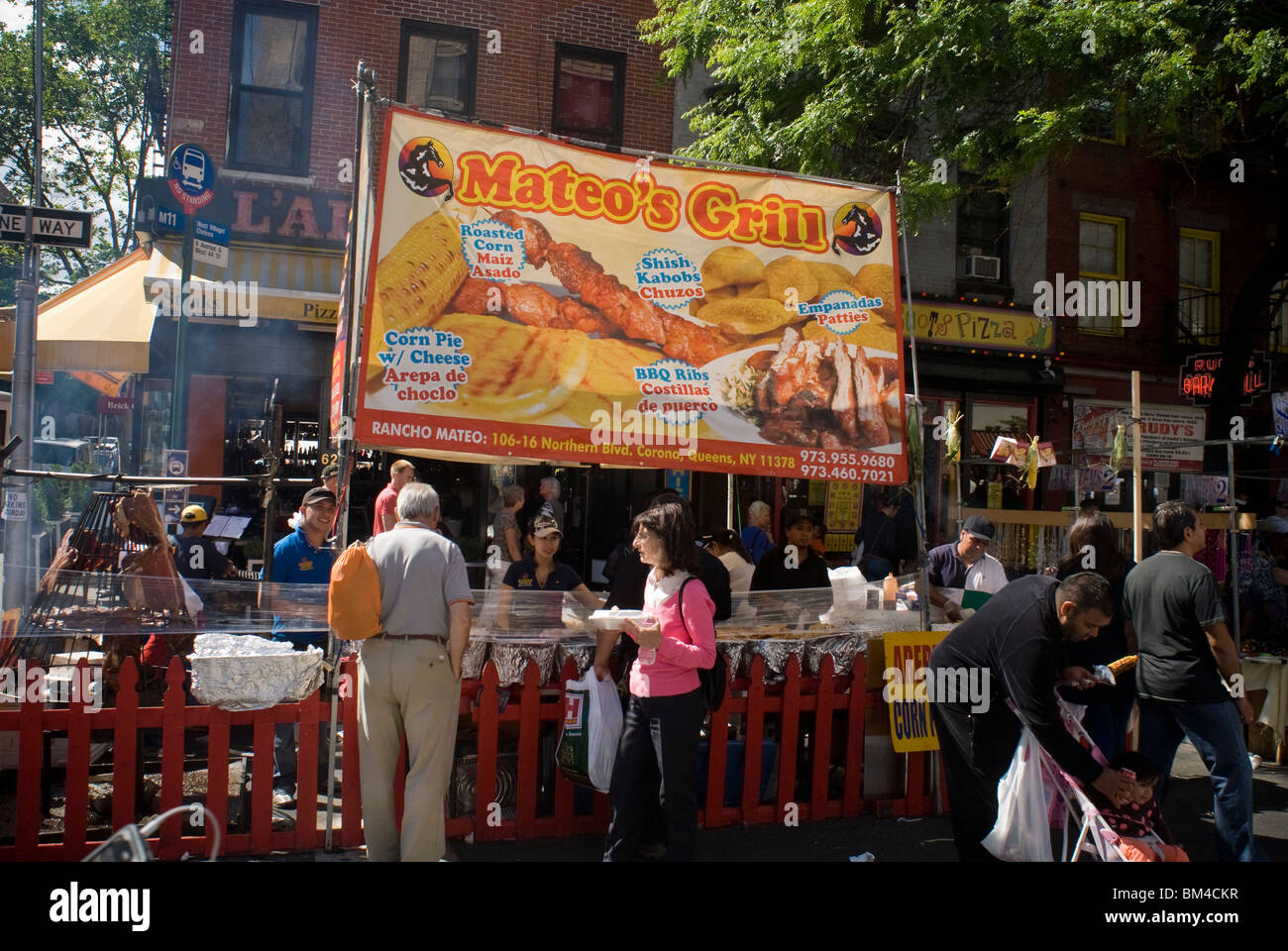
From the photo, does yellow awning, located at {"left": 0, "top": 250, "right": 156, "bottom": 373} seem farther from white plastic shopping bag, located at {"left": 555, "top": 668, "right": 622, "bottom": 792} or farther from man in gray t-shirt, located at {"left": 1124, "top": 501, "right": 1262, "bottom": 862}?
man in gray t-shirt, located at {"left": 1124, "top": 501, "right": 1262, "bottom": 862}

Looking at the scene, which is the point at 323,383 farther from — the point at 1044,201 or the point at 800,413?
the point at 1044,201

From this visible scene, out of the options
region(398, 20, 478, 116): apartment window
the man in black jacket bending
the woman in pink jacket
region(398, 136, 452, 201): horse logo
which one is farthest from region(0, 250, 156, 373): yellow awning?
the man in black jacket bending

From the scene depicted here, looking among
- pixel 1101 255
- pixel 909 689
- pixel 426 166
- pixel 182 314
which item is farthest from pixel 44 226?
pixel 1101 255

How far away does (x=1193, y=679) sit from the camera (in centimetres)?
502

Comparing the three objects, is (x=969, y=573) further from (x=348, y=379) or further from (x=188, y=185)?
(x=188, y=185)

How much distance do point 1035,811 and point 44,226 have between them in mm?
9771

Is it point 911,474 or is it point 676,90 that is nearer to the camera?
point 911,474

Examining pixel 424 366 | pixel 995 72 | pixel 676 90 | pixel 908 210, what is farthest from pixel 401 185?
pixel 676 90

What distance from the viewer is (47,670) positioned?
5.34 metres

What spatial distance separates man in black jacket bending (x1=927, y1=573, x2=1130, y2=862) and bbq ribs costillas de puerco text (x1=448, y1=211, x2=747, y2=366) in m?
2.49

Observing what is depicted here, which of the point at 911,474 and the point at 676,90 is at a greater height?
the point at 676,90

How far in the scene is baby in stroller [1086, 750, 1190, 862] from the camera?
4141 millimetres

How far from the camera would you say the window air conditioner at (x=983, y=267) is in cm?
1598
